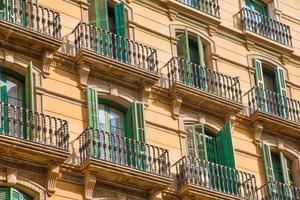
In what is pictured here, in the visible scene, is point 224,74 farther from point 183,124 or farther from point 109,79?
point 109,79

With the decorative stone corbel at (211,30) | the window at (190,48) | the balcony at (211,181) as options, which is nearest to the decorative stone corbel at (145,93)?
the balcony at (211,181)

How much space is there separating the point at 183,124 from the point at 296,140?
4.20 m

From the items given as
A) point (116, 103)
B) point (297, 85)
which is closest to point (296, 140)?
point (297, 85)

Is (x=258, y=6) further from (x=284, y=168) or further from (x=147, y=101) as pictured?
(x=147, y=101)

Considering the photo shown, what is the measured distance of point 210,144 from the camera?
27.5 m

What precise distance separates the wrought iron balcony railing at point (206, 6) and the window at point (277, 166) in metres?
4.33

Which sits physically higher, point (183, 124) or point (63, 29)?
point (63, 29)

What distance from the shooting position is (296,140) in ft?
96.6

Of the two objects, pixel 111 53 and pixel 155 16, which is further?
pixel 155 16

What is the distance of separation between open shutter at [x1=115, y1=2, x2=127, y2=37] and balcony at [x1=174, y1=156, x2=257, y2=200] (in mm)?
3927

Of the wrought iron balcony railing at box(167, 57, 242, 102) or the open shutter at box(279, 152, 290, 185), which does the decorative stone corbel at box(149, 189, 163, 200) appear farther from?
the open shutter at box(279, 152, 290, 185)

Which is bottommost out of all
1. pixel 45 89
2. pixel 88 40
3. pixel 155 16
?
pixel 45 89

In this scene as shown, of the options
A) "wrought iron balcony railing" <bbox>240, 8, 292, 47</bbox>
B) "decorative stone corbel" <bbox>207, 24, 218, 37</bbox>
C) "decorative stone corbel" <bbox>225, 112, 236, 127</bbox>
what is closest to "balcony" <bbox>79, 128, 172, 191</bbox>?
"decorative stone corbel" <bbox>225, 112, 236, 127</bbox>

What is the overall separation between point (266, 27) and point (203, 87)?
4.34 meters
